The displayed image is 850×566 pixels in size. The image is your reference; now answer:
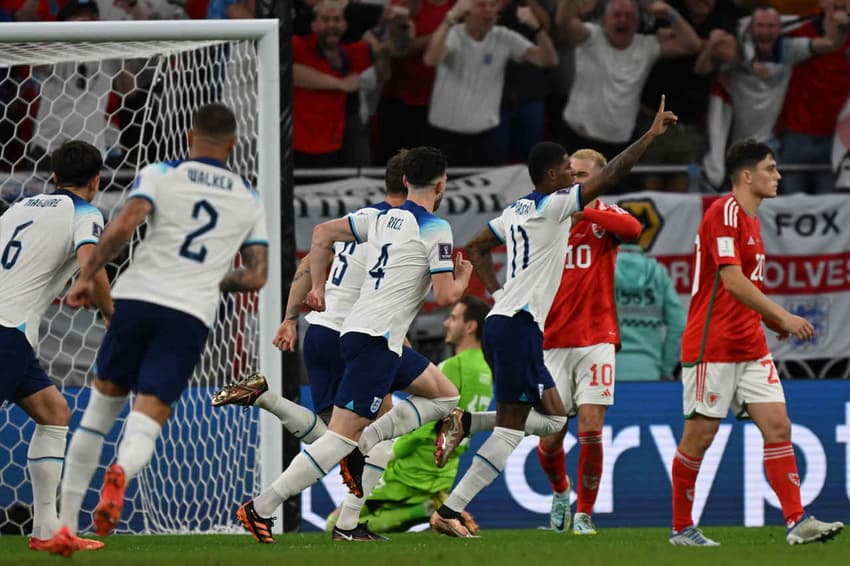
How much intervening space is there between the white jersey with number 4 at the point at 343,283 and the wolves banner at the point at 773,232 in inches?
134

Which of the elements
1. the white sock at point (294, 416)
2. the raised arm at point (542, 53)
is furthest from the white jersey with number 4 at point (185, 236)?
the raised arm at point (542, 53)

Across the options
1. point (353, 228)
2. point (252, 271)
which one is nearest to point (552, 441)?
point (353, 228)

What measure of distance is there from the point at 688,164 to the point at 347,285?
5.60m

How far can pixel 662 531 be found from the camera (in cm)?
1026

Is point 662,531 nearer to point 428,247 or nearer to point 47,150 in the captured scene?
point 428,247

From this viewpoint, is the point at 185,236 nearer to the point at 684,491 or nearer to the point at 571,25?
the point at 684,491

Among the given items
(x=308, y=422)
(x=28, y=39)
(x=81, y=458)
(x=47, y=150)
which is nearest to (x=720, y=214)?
(x=308, y=422)

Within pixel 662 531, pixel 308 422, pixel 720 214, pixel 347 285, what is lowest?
pixel 662 531

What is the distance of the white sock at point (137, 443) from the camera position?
6.62m

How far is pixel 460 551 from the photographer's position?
7648 mm

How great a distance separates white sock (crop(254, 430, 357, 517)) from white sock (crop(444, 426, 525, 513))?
Result: 0.90m

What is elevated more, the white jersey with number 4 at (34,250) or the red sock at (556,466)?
the white jersey with number 4 at (34,250)

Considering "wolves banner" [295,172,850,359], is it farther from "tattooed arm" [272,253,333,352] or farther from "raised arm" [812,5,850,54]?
"tattooed arm" [272,253,333,352]

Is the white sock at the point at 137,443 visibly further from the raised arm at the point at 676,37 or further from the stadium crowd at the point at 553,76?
the raised arm at the point at 676,37
